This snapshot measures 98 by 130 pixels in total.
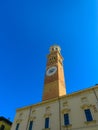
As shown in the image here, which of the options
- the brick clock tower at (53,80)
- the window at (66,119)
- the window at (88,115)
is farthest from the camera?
the brick clock tower at (53,80)

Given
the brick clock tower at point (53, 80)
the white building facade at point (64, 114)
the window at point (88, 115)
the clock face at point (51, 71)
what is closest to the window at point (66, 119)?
the white building facade at point (64, 114)

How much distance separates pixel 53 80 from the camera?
95.5 feet

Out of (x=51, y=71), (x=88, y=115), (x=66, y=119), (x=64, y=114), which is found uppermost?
(x=51, y=71)

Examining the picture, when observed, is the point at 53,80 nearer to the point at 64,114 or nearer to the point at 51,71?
the point at 51,71

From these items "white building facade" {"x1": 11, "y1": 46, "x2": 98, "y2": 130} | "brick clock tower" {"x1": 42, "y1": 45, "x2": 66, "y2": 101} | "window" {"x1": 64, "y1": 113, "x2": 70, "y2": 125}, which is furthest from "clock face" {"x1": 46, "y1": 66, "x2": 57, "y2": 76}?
"window" {"x1": 64, "y1": 113, "x2": 70, "y2": 125}

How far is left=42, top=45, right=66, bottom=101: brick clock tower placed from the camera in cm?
2654

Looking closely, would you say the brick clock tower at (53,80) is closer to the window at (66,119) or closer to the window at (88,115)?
the window at (66,119)

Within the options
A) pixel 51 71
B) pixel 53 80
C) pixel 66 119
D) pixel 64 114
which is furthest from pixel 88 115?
pixel 51 71

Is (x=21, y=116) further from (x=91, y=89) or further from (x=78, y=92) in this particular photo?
(x=91, y=89)

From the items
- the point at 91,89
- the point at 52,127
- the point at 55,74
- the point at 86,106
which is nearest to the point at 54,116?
the point at 52,127

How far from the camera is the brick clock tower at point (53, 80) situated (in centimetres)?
2654

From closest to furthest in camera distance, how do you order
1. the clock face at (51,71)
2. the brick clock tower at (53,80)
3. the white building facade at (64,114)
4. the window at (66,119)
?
1. the white building facade at (64,114)
2. the window at (66,119)
3. the brick clock tower at (53,80)
4. the clock face at (51,71)

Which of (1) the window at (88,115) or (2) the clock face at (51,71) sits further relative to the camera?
(2) the clock face at (51,71)

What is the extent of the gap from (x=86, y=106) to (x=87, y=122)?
2.27m
